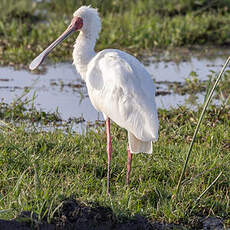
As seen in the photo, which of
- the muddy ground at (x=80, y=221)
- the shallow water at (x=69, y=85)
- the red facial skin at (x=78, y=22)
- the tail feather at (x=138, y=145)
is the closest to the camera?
the muddy ground at (x=80, y=221)

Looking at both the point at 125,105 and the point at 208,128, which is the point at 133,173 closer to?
the point at 125,105

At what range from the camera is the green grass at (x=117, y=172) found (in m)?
4.27

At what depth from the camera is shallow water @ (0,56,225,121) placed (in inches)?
297

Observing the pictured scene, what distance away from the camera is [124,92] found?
16.0 ft

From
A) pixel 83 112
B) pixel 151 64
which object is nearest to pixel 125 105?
pixel 83 112

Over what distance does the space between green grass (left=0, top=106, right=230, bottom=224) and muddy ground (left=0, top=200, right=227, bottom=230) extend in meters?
0.05

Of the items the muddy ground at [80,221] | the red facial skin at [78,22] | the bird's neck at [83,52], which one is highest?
the red facial skin at [78,22]

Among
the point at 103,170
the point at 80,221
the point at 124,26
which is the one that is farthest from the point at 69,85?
the point at 80,221

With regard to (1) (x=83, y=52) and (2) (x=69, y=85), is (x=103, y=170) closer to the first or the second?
(1) (x=83, y=52)

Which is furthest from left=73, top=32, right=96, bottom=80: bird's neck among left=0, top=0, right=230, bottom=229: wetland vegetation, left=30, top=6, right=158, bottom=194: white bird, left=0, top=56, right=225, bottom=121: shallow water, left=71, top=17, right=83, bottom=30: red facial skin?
left=0, top=56, right=225, bottom=121: shallow water

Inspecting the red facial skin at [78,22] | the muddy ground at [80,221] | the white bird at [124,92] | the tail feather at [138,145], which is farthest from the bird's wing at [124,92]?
the muddy ground at [80,221]

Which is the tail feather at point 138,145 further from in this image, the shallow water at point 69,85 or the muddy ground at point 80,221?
the shallow water at point 69,85

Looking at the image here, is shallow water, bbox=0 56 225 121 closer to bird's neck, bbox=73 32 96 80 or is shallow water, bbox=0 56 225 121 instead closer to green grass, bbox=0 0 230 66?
green grass, bbox=0 0 230 66

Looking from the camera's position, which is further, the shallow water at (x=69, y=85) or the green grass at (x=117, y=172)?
the shallow water at (x=69, y=85)
